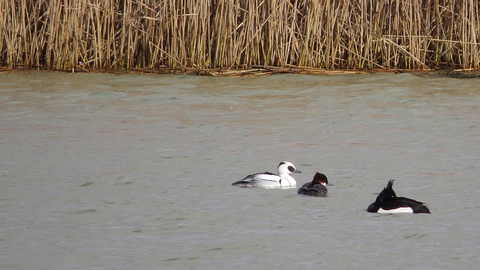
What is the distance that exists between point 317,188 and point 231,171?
101cm

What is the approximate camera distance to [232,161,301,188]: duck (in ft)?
18.5

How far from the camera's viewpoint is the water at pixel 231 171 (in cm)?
438

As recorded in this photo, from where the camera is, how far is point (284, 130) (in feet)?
26.2

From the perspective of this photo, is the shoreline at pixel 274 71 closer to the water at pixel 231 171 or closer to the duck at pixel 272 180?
the water at pixel 231 171

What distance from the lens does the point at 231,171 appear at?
6.26 metres

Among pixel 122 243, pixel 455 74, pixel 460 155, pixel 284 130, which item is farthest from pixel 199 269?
pixel 455 74

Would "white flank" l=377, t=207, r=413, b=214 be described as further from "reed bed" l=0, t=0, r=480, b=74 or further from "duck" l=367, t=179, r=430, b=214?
"reed bed" l=0, t=0, r=480, b=74

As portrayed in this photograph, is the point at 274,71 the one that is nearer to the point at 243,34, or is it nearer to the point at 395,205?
the point at 243,34

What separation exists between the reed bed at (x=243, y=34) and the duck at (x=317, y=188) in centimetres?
584

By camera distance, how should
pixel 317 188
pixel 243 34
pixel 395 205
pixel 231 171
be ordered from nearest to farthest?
pixel 395 205
pixel 317 188
pixel 231 171
pixel 243 34

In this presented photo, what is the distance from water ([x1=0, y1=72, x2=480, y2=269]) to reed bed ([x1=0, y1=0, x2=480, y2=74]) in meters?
0.70

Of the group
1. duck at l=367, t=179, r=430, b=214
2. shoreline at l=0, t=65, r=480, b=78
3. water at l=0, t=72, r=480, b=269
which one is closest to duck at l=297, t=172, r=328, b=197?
water at l=0, t=72, r=480, b=269

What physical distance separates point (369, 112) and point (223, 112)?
1582 millimetres

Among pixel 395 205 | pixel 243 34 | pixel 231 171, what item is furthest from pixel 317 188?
pixel 243 34
